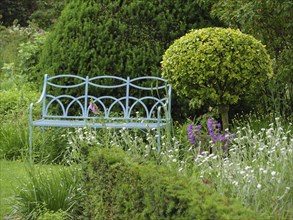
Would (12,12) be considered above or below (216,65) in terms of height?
above

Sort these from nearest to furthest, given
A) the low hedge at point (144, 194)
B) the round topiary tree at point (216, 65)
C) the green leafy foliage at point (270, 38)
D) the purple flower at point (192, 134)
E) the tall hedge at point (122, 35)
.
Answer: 1. the low hedge at point (144, 194)
2. the purple flower at point (192, 134)
3. the round topiary tree at point (216, 65)
4. the green leafy foliage at point (270, 38)
5. the tall hedge at point (122, 35)

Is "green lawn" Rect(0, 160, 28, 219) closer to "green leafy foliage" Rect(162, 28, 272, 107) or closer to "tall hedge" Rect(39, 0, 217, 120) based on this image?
"tall hedge" Rect(39, 0, 217, 120)

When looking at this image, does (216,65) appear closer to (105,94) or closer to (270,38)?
(270,38)

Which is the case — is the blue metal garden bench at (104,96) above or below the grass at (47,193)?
above

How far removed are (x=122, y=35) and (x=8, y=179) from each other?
2.70m

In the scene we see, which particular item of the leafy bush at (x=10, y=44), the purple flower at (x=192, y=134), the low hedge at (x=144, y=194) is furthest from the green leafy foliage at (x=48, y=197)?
the leafy bush at (x=10, y=44)

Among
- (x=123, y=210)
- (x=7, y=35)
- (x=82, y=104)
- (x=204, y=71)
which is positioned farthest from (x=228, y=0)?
(x=7, y=35)

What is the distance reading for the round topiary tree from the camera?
6902 millimetres

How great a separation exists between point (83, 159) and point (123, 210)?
936 millimetres

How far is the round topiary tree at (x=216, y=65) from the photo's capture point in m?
6.90

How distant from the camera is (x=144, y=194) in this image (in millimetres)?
3990

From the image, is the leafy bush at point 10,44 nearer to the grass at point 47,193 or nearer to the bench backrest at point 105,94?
the bench backrest at point 105,94

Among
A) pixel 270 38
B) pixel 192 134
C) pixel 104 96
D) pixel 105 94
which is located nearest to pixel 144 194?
pixel 192 134

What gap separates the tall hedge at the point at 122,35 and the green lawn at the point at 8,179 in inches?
66.8
